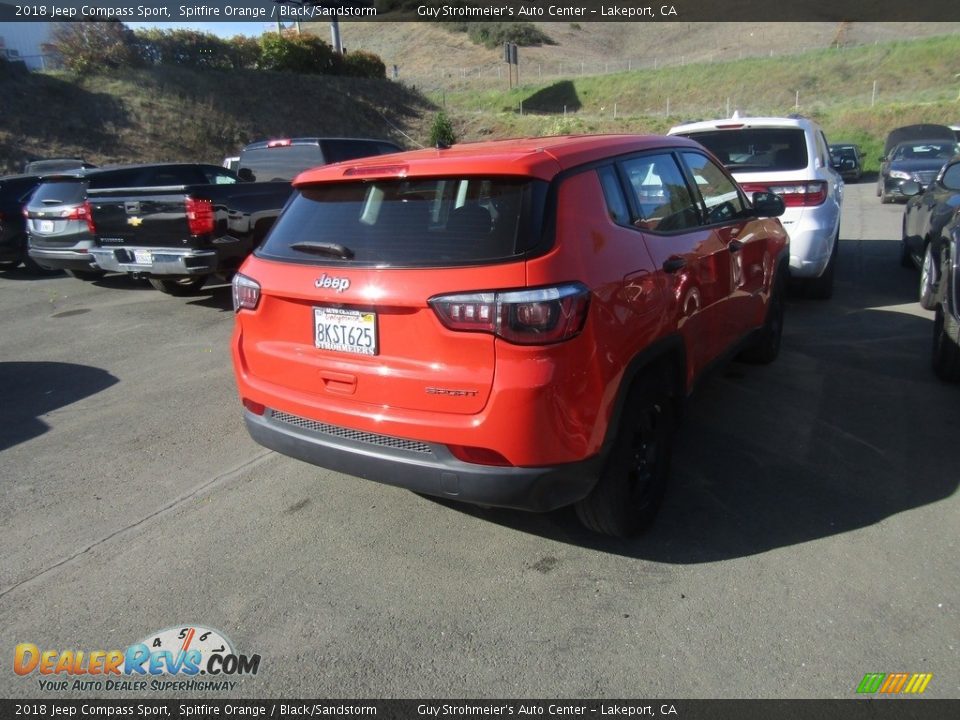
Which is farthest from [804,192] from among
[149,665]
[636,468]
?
[149,665]

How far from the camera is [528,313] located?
2.76m

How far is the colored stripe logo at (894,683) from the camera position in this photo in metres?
2.54

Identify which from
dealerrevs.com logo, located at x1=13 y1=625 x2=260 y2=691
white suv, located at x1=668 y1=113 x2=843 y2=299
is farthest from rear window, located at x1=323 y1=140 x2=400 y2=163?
dealerrevs.com logo, located at x1=13 y1=625 x2=260 y2=691

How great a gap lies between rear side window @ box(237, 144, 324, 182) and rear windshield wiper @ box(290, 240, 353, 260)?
6.41 meters

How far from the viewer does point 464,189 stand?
10.1 ft

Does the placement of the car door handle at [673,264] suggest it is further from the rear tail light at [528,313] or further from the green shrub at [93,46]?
the green shrub at [93,46]

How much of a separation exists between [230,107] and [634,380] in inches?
1362

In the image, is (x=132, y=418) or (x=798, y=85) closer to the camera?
(x=132, y=418)

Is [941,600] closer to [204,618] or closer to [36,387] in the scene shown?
[204,618]

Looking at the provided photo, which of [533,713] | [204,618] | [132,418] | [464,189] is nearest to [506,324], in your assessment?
[464,189]

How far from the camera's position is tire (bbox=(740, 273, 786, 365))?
5.65 m

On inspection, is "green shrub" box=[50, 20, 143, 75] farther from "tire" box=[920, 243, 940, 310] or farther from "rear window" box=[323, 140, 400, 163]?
"tire" box=[920, 243, 940, 310]

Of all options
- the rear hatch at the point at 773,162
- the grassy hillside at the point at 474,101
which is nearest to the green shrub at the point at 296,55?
the grassy hillside at the point at 474,101

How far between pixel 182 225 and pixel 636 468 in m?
5.91
